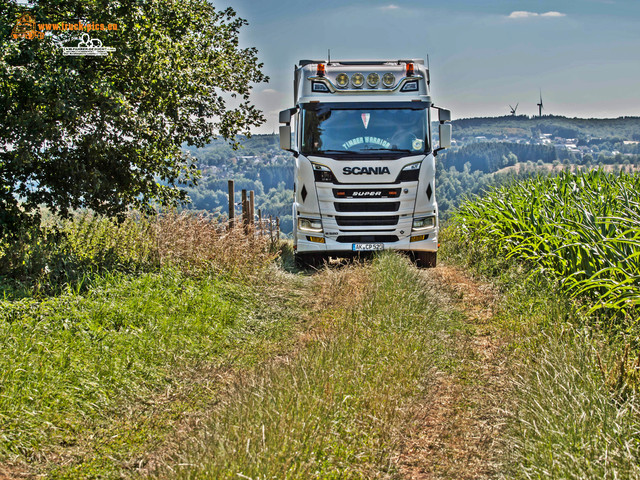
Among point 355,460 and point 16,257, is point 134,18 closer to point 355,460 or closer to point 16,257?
point 16,257

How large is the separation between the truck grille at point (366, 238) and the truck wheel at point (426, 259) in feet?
2.93

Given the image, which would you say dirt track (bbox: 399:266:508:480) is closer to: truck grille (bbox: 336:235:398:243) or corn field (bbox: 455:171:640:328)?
corn field (bbox: 455:171:640:328)

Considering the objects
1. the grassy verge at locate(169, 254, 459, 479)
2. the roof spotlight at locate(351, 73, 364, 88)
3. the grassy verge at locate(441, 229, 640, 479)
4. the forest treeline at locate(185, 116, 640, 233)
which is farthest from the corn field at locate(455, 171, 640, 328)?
the forest treeline at locate(185, 116, 640, 233)

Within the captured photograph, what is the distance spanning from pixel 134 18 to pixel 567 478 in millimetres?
8856

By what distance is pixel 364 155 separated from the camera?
38.8 feet

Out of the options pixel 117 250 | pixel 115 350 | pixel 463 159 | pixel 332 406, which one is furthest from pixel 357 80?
pixel 463 159

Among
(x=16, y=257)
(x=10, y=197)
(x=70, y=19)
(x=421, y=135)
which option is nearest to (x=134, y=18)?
(x=70, y=19)

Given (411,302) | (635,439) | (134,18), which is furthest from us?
(134,18)

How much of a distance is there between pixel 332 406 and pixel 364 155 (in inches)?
319

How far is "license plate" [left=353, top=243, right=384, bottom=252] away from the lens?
12.2 metres

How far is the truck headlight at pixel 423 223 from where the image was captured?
1228 cm

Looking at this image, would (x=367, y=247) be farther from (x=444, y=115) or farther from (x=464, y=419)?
(x=464, y=419)

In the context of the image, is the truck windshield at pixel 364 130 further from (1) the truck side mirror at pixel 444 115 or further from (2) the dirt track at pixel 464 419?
(2) the dirt track at pixel 464 419

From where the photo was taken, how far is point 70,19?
30.2ft
